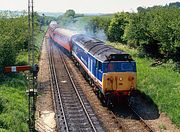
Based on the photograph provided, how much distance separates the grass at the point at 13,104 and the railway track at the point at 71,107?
83.4 inches

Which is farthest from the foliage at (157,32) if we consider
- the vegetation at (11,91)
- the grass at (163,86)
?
the vegetation at (11,91)

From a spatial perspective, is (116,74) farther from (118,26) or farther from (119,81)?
(118,26)

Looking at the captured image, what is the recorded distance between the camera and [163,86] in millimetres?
24016

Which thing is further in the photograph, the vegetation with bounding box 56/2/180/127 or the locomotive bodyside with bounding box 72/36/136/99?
the vegetation with bounding box 56/2/180/127

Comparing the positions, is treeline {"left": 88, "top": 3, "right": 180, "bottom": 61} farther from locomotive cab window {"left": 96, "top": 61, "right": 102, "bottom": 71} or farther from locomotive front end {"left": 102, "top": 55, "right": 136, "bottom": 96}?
locomotive cab window {"left": 96, "top": 61, "right": 102, "bottom": 71}

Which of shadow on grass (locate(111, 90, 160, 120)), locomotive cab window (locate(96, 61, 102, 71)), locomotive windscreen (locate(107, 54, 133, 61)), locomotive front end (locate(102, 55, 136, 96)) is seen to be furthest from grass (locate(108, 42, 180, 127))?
locomotive cab window (locate(96, 61, 102, 71))

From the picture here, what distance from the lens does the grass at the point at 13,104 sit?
1599 cm

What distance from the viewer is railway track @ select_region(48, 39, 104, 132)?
1847 centimetres

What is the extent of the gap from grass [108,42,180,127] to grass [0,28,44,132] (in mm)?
8425

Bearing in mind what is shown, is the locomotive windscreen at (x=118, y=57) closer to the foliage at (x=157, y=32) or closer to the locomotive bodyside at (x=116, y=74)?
the locomotive bodyside at (x=116, y=74)

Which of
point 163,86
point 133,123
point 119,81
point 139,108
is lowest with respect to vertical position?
point 133,123

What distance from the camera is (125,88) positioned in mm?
21250

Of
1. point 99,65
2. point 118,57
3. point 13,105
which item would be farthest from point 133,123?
point 13,105

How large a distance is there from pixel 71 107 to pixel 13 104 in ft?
14.0
